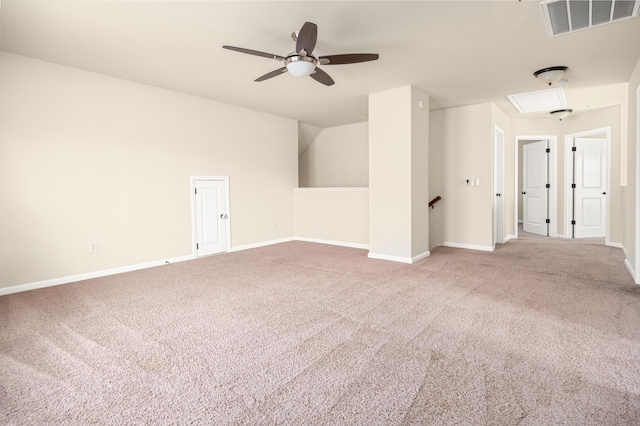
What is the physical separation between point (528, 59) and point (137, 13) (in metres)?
3.99

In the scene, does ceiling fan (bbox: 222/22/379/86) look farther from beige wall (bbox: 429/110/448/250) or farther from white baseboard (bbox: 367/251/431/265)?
beige wall (bbox: 429/110/448/250)

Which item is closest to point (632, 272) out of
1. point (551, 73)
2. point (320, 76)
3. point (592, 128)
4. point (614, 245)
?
point (614, 245)

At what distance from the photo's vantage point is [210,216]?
17.8 feet

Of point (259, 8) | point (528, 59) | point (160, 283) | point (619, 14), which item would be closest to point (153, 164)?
point (160, 283)

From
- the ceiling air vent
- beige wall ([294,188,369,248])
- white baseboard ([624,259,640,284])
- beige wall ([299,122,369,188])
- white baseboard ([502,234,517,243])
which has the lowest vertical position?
white baseboard ([624,259,640,284])

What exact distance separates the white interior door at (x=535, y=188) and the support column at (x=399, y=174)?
12.6 ft

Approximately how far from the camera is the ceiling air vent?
100 inches

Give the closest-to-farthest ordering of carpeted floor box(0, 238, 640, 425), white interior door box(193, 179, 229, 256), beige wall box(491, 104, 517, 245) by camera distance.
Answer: carpeted floor box(0, 238, 640, 425) < white interior door box(193, 179, 229, 256) < beige wall box(491, 104, 517, 245)

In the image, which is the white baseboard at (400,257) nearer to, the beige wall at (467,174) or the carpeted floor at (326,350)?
the carpeted floor at (326,350)

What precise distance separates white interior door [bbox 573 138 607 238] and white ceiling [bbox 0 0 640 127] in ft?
9.17

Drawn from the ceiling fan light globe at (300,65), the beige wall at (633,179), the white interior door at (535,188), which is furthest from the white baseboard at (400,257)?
the white interior door at (535,188)

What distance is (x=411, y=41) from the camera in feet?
10.6

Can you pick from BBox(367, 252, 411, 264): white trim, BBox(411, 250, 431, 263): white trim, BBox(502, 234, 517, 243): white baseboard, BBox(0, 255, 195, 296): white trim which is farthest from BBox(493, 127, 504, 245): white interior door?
BBox(0, 255, 195, 296): white trim

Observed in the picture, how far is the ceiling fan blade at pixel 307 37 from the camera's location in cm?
245
